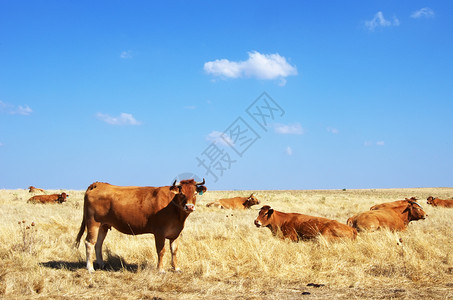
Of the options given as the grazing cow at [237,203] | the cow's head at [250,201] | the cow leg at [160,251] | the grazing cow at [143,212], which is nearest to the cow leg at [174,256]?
the grazing cow at [143,212]

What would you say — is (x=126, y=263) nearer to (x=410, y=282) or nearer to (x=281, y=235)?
(x=281, y=235)

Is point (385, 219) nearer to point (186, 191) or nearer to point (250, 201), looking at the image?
point (186, 191)

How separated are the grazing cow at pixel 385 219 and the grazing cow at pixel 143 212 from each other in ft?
20.9

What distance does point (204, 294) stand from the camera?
244 inches

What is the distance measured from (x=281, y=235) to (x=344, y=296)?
15.8 ft

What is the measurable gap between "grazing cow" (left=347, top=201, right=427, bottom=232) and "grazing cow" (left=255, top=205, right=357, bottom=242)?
1.99 meters

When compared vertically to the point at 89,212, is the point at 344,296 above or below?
below

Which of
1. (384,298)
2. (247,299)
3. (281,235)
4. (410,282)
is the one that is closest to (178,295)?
(247,299)

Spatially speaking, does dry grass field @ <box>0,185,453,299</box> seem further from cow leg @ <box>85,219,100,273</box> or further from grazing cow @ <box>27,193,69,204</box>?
grazing cow @ <box>27,193,69,204</box>

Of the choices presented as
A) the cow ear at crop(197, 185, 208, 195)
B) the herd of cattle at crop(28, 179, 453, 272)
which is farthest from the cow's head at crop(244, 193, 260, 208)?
the cow ear at crop(197, 185, 208, 195)

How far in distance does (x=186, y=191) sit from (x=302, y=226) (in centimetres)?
436

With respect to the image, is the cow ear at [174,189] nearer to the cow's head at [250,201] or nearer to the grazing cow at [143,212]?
the grazing cow at [143,212]

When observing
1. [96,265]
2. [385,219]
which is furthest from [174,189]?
[385,219]

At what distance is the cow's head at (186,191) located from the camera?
7.51 metres
